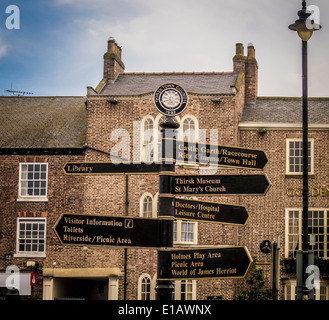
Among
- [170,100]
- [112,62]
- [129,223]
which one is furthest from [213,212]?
[112,62]

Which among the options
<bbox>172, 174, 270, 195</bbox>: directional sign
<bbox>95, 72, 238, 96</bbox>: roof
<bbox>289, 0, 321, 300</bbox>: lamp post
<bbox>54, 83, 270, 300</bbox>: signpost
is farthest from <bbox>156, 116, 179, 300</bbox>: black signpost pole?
<bbox>95, 72, 238, 96</bbox>: roof

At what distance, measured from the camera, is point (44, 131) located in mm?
27344

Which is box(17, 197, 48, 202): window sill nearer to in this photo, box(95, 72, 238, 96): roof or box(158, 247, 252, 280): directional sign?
box(95, 72, 238, 96): roof

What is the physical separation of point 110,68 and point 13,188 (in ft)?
25.6

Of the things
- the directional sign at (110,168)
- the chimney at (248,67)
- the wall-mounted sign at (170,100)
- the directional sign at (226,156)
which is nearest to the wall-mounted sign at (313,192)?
the chimney at (248,67)

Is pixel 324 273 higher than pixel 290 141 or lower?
lower

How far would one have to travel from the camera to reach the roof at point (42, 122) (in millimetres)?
26438

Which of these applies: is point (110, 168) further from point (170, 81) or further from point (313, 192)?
point (170, 81)

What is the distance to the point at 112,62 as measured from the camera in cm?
2895

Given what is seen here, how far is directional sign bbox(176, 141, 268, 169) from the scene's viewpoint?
7.21 meters
